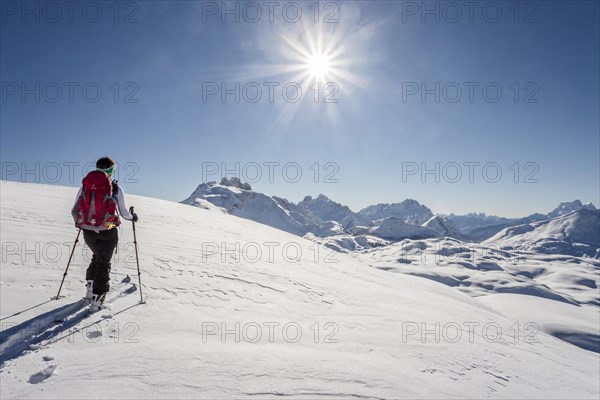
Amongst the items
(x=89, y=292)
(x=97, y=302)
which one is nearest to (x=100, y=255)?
(x=89, y=292)

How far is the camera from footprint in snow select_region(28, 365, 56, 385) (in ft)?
12.1

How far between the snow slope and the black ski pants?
1.91 feet

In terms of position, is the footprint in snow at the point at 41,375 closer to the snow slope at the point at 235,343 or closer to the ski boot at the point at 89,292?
the snow slope at the point at 235,343

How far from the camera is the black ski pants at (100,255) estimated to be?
5.71 m

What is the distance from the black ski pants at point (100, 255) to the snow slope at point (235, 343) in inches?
22.9

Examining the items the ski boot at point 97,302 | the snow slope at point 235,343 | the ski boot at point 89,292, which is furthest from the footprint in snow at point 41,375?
the ski boot at point 89,292

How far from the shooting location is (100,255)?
580cm

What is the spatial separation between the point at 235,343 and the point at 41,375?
2649 mm

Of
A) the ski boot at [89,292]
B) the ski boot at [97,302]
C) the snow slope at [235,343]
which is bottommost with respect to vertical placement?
the snow slope at [235,343]

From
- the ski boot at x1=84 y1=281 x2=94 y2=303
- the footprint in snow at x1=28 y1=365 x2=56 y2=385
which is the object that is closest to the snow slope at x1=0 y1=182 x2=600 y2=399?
the footprint in snow at x1=28 y1=365 x2=56 y2=385

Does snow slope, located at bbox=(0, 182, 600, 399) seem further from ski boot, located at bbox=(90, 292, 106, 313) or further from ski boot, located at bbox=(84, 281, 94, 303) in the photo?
ski boot, located at bbox=(84, 281, 94, 303)

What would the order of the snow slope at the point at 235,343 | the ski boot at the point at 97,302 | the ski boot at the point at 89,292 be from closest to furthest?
the snow slope at the point at 235,343, the ski boot at the point at 97,302, the ski boot at the point at 89,292

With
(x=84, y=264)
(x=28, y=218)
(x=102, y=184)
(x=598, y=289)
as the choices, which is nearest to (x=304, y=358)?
(x=102, y=184)

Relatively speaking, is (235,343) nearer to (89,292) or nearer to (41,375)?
(41,375)
